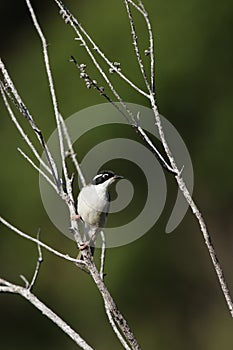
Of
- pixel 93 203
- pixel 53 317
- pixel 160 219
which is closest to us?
pixel 53 317

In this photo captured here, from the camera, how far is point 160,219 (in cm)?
628

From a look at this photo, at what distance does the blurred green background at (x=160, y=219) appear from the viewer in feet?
21.0

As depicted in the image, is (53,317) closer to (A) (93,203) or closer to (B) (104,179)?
(A) (93,203)

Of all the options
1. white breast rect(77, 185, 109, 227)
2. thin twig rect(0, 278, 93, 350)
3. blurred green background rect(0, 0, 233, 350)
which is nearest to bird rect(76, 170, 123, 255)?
white breast rect(77, 185, 109, 227)

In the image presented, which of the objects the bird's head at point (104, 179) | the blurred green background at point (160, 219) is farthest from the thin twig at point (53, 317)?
the blurred green background at point (160, 219)

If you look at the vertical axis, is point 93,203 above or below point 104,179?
below

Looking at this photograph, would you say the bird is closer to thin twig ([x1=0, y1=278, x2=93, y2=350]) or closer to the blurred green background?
thin twig ([x1=0, y1=278, x2=93, y2=350])

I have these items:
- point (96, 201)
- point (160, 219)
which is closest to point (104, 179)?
point (96, 201)

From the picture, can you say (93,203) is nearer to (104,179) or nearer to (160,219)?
(104,179)

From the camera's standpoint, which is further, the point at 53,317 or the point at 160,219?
the point at 160,219

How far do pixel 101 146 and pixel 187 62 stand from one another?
49.5 inches

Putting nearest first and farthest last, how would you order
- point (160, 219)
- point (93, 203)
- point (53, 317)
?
point (53, 317)
point (93, 203)
point (160, 219)

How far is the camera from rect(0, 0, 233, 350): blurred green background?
639cm

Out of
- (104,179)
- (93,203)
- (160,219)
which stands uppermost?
(160,219)
